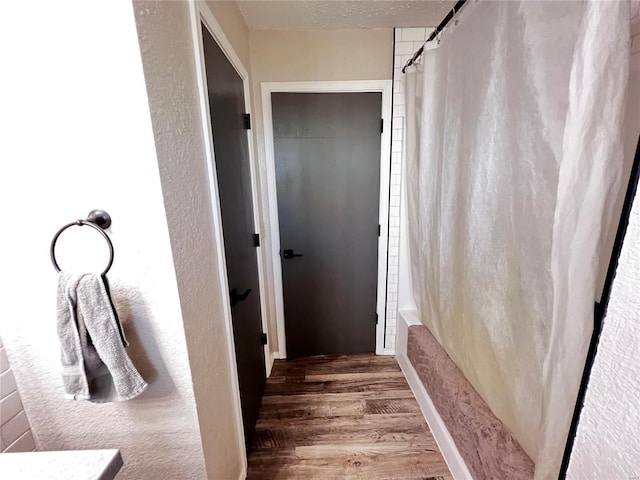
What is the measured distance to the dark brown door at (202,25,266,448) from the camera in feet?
3.73

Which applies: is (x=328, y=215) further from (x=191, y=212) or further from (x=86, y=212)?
(x=86, y=212)

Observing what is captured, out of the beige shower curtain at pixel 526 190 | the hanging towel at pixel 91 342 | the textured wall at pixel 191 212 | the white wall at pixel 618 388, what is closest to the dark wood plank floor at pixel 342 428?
the textured wall at pixel 191 212

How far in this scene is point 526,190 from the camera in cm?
86

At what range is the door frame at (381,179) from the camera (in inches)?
71.6

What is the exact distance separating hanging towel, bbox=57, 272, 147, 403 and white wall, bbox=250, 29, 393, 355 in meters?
1.41

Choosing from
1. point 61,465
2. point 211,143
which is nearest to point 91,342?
point 61,465

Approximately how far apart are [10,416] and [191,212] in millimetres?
777

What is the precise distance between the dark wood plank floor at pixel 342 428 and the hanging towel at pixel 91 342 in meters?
1.04

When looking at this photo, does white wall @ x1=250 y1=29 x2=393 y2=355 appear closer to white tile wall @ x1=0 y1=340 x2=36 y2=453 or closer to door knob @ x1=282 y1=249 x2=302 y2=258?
door knob @ x1=282 y1=249 x2=302 y2=258

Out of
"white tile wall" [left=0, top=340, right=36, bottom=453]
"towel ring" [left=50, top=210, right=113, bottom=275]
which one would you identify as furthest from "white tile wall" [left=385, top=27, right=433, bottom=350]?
"white tile wall" [left=0, top=340, right=36, bottom=453]

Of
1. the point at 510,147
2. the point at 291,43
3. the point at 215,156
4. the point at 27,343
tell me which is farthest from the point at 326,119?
the point at 27,343

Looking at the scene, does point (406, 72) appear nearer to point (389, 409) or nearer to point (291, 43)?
point (291, 43)

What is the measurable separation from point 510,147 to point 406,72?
43.9 inches

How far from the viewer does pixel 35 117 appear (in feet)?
2.16
